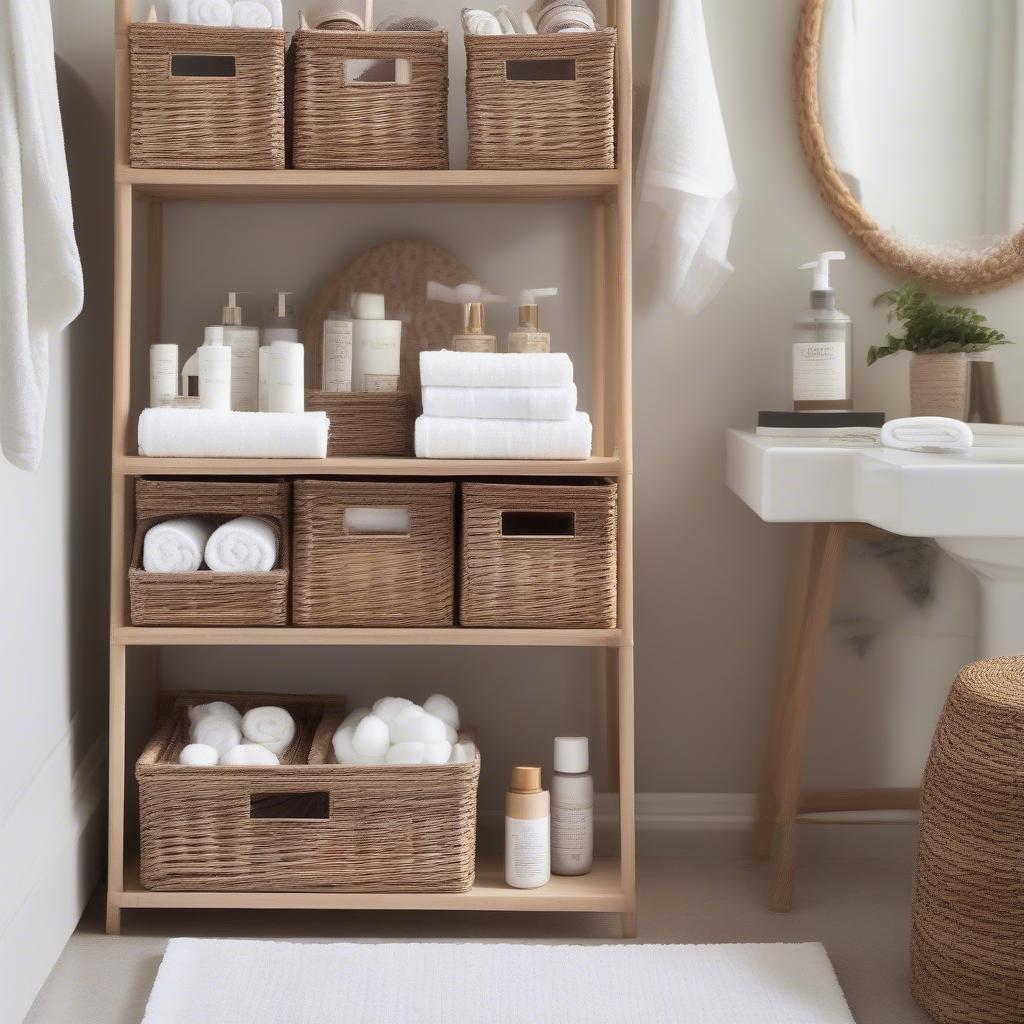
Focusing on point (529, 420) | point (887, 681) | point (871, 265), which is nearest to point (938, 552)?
point (887, 681)

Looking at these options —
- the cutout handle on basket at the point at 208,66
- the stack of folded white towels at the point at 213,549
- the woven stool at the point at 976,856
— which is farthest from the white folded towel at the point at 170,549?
the woven stool at the point at 976,856

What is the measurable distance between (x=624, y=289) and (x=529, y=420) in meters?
0.25

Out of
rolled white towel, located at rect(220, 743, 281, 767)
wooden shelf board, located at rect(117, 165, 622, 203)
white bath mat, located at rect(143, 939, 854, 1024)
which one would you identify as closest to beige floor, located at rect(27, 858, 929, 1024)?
white bath mat, located at rect(143, 939, 854, 1024)

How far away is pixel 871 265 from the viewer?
2.19 m

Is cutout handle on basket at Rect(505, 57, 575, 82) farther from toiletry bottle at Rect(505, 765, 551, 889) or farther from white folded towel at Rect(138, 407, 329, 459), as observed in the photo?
toiletry bottle at Rect(505, 765, 551, 889)

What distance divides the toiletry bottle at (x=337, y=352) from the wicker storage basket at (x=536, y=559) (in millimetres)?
292

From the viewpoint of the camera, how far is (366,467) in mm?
1839

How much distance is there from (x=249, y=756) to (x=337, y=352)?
0.63m

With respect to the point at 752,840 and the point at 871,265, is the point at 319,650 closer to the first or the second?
the point at 752,840

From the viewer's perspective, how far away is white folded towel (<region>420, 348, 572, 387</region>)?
1.84 metres

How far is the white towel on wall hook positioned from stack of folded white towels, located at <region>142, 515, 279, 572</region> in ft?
1.56

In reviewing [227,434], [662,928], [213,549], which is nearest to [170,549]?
[213,549]

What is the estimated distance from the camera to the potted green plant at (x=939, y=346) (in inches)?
81.0

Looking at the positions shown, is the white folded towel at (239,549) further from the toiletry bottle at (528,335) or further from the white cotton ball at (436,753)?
the toiletry bottle at (528,335)
